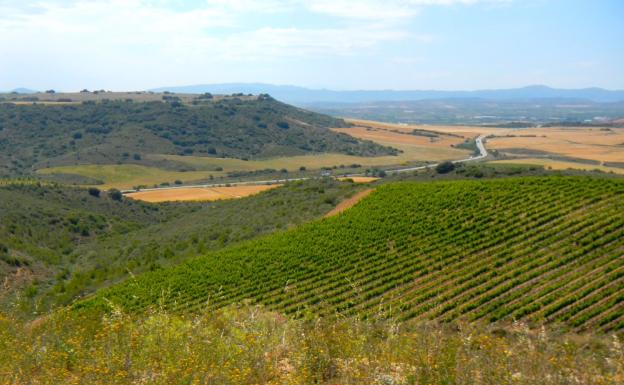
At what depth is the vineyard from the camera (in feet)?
70.1

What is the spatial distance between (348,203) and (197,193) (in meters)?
33.4

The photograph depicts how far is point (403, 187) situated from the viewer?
140ft

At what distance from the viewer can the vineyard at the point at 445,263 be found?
21.4 meters

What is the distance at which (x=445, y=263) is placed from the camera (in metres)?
27.3

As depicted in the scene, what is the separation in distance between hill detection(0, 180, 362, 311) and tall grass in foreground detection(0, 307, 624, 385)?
20983 mm

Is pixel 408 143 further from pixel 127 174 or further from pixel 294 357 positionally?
pixel 294 357

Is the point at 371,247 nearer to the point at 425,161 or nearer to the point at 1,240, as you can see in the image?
the point at 1,240

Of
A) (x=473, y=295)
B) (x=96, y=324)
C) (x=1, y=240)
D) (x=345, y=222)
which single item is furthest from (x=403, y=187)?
(x=96, y=324)

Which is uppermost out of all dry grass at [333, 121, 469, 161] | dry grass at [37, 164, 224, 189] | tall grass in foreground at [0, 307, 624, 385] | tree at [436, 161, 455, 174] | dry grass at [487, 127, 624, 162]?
tall grass in foreground at [0, 307, 624, 385]

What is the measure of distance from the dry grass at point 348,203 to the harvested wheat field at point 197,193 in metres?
23.7

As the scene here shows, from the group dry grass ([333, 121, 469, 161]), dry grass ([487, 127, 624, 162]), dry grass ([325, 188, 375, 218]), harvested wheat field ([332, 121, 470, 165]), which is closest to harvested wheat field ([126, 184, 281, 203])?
dry grass ([325, 188, 375, 218])

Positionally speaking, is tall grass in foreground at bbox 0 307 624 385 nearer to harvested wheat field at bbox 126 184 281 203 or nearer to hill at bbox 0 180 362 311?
hill at bbox 0 180 362 311

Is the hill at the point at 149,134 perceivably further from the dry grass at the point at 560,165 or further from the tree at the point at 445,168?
the tree at the point at 445,168

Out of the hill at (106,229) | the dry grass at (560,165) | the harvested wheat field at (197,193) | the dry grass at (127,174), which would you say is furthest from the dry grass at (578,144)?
the dry grass at (127,174)
